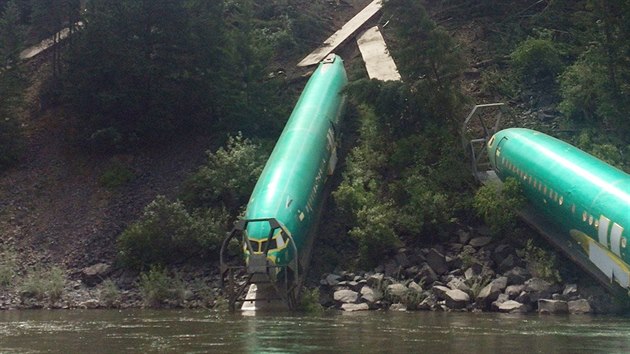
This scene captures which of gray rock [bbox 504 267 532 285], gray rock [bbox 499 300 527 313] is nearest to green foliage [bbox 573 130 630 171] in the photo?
gray rock [bbox 504 267 532 285]

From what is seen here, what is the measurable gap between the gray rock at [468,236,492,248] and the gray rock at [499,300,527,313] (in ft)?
11.6

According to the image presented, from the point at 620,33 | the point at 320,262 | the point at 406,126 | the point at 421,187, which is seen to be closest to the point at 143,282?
the point at 320,262

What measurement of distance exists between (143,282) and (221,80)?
39.0 feet

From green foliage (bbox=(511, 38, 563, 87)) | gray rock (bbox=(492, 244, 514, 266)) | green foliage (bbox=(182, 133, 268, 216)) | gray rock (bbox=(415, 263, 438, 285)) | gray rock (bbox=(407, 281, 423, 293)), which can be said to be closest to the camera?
gray rock (bbox=(407, 281, 423, 293))

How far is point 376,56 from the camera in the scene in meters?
39.5

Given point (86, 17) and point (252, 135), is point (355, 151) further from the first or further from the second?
point (86, 17)

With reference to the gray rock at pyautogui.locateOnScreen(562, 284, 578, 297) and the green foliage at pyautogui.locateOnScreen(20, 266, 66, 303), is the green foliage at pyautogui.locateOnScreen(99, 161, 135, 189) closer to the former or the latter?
the green foliage at pyautogui.locateOnScreen(20, 266, 66, 303)

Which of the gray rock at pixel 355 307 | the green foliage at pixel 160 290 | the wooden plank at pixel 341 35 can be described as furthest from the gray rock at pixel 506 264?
the wooden plank at pixel 341 35

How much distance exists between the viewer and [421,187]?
28.8 meters

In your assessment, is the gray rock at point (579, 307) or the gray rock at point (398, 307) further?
the gray rock at point (398, 307)

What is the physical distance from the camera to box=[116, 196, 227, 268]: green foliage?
94.3 ft

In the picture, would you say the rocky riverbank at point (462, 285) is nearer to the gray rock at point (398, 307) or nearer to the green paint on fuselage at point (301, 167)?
the gray rock at point (398, 307)

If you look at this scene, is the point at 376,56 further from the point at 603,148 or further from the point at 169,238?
the point at 169,238

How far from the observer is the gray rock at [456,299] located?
23938 mm
